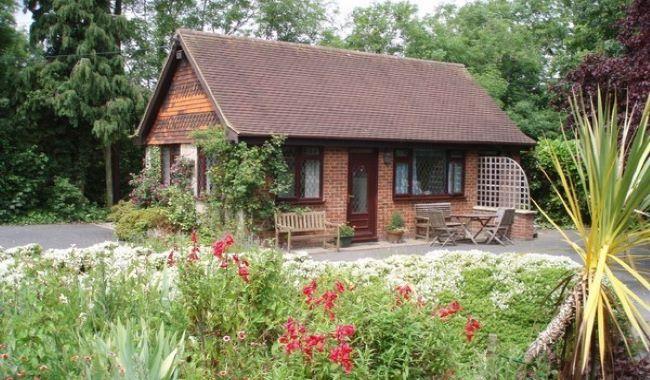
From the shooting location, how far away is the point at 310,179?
48.4 ft

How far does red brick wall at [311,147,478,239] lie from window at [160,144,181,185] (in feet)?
15.0

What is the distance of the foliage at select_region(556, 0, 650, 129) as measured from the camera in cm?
1111

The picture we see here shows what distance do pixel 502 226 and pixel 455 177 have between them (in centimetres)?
269

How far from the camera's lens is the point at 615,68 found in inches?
469

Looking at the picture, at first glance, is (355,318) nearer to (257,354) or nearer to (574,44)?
(257,354)

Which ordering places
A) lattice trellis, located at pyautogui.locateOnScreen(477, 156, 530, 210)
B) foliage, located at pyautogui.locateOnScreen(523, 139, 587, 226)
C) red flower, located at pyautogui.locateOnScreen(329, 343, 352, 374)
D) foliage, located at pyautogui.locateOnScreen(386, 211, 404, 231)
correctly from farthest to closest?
foliage, located at pyautogui.locateOnScreen(523, 139, 587, 226) < lattice trellis, located at pyautogui.locateOnScreen(477, 156, 530, 210) < foliage, located at pyautogui.locateOnScreen(386, 211, 404, 231) < red flower, located at pyautogui.locateOnScreen(329, 343, 352, 374)

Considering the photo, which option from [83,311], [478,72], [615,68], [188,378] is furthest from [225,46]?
[478,72]

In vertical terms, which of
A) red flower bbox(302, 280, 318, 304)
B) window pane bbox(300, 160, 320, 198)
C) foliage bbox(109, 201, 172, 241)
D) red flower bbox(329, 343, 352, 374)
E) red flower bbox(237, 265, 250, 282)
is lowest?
foliage bbox(109, 201, 172, 241)

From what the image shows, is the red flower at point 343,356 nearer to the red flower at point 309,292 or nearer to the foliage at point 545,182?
the red flower at point 309,292

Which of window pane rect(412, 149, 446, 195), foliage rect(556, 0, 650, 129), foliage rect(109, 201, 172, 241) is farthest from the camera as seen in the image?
window pane rect(412, 149, 446, 195)

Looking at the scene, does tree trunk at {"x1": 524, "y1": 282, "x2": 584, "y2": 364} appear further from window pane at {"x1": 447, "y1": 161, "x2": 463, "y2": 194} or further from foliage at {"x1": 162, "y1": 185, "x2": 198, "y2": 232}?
window pane at {"x1": 447, "y1": 161, "x2": 463, "y2": 194}

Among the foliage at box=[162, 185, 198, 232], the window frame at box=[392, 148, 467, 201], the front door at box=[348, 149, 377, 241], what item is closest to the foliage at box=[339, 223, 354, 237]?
the front door at box=[348, 149, 377, 241]

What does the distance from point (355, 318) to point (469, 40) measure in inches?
1153

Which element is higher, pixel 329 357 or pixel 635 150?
pixel 635 150
